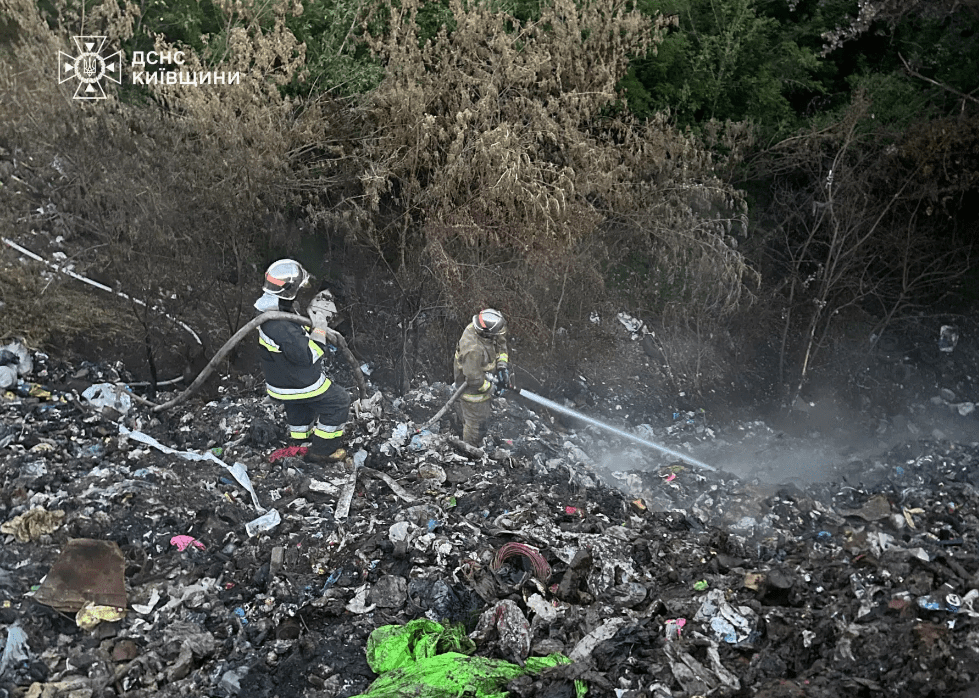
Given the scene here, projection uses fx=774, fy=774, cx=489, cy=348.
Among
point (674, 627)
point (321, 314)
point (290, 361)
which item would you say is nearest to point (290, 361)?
point (290, 361)

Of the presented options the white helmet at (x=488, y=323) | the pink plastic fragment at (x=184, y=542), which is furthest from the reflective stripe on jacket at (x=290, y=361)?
the white helmet at (x=488, y=323)

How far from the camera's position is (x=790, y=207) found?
8.60 m

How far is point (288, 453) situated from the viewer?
19.8 ft

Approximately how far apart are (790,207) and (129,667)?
766 cm

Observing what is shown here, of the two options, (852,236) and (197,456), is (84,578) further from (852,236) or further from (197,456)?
(852,236)

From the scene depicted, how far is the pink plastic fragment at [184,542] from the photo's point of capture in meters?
4.90

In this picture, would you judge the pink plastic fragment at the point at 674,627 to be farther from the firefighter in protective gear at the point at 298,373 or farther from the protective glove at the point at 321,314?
the protective glove at the point at 321,314

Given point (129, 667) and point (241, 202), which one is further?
point (241, 202)

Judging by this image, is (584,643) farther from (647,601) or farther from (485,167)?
(485,167)

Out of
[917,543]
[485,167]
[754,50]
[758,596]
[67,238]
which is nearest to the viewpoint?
[758,596]

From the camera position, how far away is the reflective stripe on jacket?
17.7 ft

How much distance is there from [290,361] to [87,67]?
3687 mm

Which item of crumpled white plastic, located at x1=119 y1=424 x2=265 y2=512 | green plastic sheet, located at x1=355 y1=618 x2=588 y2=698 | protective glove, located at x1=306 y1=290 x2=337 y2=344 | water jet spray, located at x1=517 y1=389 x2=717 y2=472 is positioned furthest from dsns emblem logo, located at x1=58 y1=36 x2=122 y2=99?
green plastic sheet, located at x1=355 y1=618 x2=588 y2=698

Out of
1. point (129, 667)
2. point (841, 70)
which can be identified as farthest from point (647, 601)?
point (841, 70)
